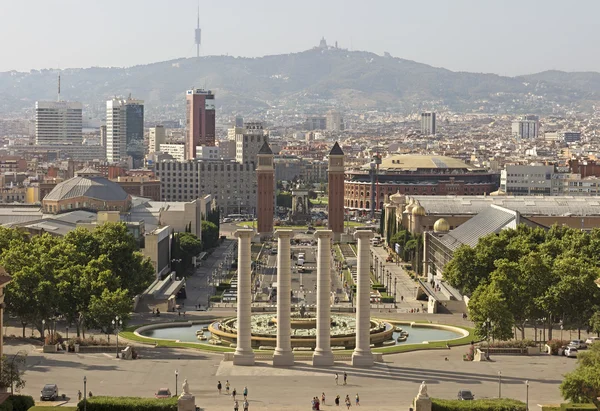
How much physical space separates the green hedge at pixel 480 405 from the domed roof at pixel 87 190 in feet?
304

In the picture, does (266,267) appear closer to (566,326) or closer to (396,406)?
(566,326)

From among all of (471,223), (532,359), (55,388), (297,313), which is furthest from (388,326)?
(471,223)

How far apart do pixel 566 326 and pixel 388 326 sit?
1103 centimetres

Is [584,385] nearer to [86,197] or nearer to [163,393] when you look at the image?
[163,393]

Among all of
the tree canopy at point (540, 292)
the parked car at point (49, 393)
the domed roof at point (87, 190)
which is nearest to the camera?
the parked car at point (49, 393)

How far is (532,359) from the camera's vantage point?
7594cm

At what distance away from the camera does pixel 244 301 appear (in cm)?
7369

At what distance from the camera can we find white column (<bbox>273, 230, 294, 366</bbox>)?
2889 inches

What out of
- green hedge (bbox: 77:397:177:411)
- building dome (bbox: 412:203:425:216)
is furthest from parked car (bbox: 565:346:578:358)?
building dome (bbox: 412:203:425:216)

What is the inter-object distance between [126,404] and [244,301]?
53.0ft

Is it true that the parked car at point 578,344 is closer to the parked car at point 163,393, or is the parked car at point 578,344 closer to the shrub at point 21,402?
the parked car at point 163,393

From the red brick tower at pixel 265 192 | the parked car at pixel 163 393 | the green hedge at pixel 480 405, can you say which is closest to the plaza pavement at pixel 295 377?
the parked car at pixel 163 393

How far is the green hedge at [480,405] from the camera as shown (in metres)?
58.6

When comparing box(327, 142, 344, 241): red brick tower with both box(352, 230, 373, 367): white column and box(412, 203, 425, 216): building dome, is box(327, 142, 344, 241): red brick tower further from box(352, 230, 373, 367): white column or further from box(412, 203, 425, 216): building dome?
box(352, 230, 373, 367): white column
